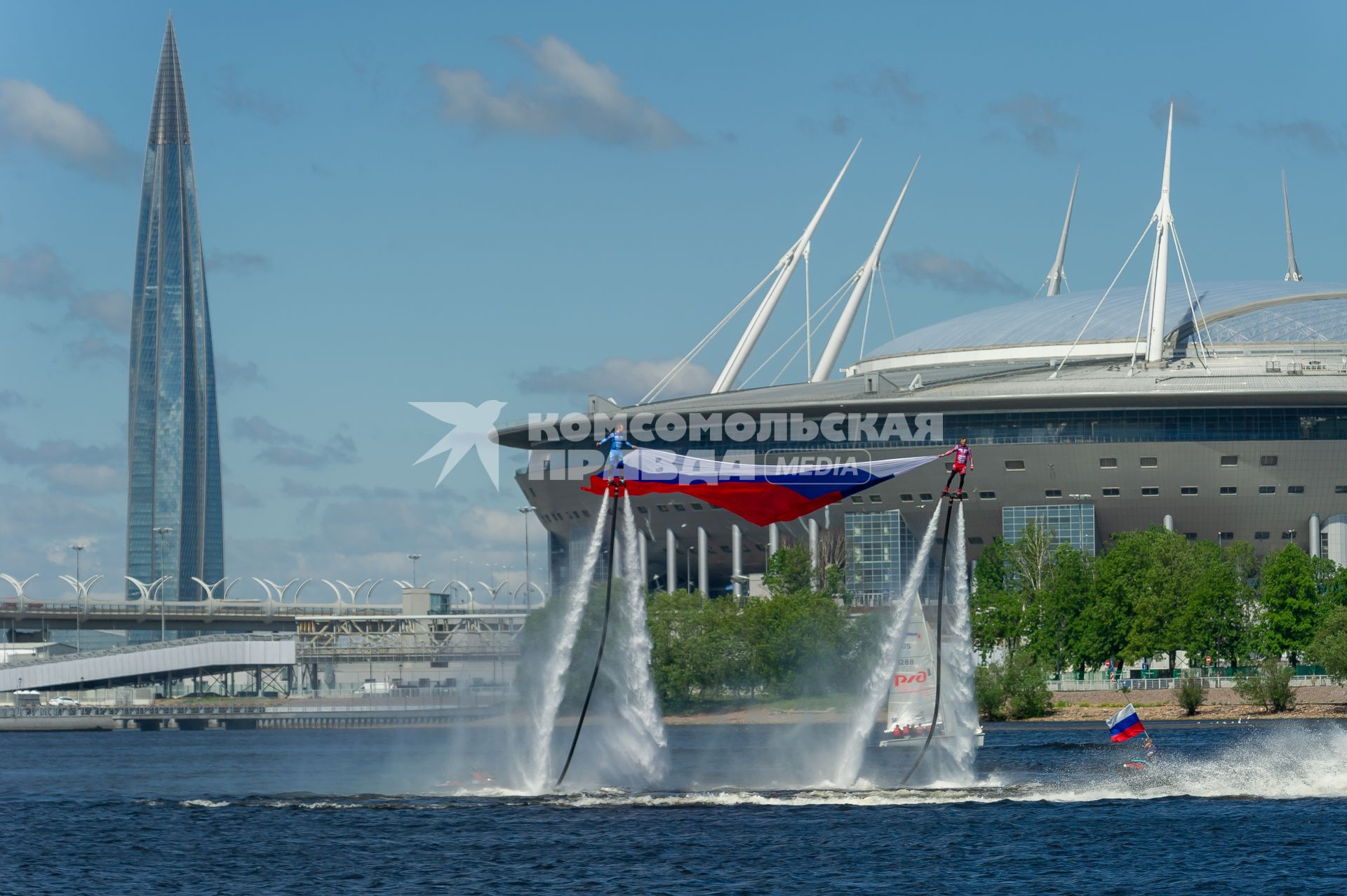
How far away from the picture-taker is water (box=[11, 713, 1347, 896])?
42250 mm

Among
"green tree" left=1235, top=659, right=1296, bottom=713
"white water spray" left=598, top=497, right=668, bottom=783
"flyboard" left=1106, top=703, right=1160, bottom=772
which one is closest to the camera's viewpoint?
"white water spray" left=598, top=497, right=668, bottom=783

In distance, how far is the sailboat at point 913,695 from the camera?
62281 mm

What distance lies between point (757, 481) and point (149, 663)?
108m

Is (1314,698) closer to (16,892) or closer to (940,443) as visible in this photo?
(940,443)

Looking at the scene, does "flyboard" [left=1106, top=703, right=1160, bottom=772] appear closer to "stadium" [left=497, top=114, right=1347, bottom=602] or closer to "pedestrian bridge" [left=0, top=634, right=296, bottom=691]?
"stadium" [left=497, top=114, right=1347, bottom=602]

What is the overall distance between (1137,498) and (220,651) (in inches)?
2658

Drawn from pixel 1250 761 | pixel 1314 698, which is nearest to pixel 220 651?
pixel 1314 698

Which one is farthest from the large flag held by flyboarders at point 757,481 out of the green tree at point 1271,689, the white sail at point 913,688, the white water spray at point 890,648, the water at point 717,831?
the green tree at point 1271,689

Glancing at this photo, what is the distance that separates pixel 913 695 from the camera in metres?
64.8

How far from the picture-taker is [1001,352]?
487 feet

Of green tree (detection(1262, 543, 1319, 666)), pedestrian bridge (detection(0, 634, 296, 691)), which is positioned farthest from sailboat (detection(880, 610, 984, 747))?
pedestrian bridge (detection(0, 634, 296, 691))

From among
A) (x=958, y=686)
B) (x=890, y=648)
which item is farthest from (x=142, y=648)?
(x=890, y=648)

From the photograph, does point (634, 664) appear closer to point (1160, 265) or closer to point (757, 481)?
point (757, 481)

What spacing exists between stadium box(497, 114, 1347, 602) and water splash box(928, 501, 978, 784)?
2342 inches
